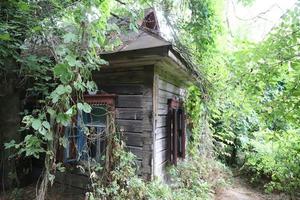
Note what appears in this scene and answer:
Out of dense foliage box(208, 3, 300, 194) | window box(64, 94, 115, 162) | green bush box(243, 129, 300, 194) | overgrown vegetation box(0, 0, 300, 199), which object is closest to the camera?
overgrown vegetation box(0, 0, 300, 199)

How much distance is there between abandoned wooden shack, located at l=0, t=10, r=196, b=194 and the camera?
4.23 meters

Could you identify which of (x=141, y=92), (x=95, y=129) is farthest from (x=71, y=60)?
(x=95, y=129)

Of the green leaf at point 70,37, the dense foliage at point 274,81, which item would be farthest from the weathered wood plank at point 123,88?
the green leaf at point 70,37

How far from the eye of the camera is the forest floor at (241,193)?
6.47m

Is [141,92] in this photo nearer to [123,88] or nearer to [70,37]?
[123,88]

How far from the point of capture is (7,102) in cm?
535

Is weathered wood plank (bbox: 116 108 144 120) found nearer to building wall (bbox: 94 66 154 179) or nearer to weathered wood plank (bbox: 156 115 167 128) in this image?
building wall (bbox: 94 66 154 179)

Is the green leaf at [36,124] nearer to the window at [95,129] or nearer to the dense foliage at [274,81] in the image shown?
the window at [95,129]

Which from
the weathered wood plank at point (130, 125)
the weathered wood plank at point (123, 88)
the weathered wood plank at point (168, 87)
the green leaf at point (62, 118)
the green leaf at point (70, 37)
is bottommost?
the weathered wood plank at point (130, 125)

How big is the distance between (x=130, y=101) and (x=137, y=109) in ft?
0.63

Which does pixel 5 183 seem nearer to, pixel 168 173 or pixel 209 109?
pixel 168 173

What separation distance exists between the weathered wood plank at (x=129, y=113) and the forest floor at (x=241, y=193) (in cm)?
303

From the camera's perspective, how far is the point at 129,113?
4.57m

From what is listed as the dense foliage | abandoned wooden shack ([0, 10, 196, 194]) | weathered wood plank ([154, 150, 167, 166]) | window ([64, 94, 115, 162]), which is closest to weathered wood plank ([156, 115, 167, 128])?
abandoned wooden shack ([0, 10, 196, 194])
